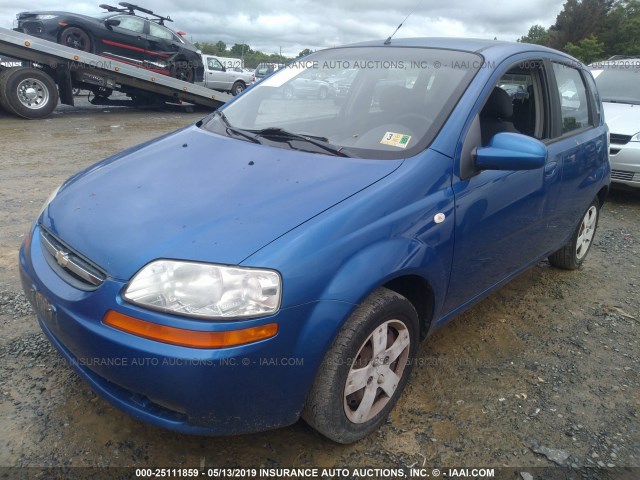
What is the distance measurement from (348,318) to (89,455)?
1155 millimetres

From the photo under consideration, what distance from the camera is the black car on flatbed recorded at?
35.5 ft

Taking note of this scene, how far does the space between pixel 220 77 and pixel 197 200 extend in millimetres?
17699

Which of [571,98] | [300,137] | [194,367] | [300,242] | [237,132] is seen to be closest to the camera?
[194,367]

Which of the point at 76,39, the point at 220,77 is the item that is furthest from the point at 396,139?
the point at 220,77

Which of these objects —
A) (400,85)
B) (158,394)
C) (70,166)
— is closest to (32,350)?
(158,394)

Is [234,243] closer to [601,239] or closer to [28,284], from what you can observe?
[28,284]

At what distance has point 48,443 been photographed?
1.96 meters

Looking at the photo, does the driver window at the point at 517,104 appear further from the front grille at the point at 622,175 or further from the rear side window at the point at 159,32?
the rear side window at the point at 159,32

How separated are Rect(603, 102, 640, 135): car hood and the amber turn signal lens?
19.0 feet

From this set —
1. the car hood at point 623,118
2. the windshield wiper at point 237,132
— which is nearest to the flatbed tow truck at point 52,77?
the windshield wiper at point 237,132

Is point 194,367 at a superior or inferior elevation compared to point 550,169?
inferior

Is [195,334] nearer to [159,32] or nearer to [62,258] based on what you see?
[62,258]

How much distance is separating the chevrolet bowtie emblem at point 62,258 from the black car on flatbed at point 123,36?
11.1 metres

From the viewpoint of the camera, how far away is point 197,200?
1.89 m
